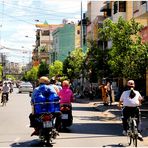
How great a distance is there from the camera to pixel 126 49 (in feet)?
88.8

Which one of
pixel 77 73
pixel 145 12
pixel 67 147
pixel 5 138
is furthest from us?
pixel 77 73

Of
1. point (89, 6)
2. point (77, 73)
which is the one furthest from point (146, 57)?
point (89, 6)

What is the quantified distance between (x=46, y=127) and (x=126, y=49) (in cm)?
1345

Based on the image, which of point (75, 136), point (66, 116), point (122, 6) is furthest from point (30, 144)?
point (122, 6)

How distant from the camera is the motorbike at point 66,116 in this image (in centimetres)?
1880

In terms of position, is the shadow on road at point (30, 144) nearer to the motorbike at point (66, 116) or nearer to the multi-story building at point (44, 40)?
the motorbike at point (66, 116)

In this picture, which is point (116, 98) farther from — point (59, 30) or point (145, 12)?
point (59, 30)

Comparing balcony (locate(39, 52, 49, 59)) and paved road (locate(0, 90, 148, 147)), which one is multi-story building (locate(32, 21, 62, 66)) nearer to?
balcony (locate(39, 52, 49, 59))

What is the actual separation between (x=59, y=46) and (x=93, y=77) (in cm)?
7653

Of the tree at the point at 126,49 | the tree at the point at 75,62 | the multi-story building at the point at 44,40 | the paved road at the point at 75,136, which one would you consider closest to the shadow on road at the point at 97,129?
the paved road at the point at 75,136

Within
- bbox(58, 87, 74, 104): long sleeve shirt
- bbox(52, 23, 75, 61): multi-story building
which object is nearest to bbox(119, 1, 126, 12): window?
bbox(58, 87, 74, 104): long sleeve shirt

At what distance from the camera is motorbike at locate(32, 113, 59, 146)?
1436 cm

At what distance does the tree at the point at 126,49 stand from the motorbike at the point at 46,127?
517 inches

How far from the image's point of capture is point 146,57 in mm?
27203
